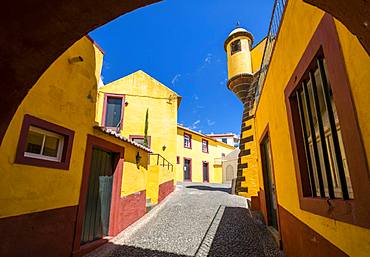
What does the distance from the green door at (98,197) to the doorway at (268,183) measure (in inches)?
182

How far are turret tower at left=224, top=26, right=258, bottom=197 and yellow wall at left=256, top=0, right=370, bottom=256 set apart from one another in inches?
227

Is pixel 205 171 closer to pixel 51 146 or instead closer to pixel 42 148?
pixel 51 146

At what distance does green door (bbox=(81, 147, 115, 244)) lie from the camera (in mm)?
4845

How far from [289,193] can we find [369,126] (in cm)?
246

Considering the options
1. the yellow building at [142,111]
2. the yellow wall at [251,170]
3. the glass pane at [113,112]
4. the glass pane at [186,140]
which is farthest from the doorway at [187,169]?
the yellow wall at [251,170]

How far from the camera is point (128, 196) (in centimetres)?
643

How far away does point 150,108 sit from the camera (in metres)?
15.0

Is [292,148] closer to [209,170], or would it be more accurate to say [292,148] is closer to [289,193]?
[289,193]

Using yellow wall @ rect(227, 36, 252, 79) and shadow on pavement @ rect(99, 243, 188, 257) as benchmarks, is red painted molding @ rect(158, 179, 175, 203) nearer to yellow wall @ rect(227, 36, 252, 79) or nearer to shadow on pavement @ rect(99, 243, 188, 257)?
shadow on pavement @ rect(99, 243, 188, 257)

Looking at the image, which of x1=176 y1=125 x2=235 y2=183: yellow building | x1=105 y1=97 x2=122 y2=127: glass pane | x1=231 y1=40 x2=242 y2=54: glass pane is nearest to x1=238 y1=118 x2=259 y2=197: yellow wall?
x1=231 y1=40 x2=242 y2=54: glass pane

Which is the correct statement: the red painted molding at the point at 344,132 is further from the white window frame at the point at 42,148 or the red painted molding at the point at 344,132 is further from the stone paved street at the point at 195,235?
the white window frame at the point at 42,148

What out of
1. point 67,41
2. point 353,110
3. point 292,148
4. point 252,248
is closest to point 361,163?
point 353,110

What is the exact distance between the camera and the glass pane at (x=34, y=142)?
341 centimetres

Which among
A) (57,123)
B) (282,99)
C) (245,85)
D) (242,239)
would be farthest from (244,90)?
(57,123)
